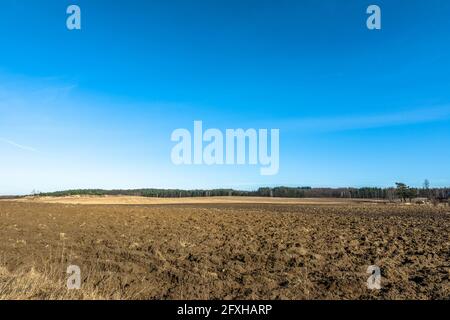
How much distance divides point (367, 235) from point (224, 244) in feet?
26.3

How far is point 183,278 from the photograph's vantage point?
10.8 m

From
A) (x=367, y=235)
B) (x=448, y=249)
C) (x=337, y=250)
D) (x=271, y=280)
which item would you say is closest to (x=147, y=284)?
(x=271, y=280)

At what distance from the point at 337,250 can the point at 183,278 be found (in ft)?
23.2

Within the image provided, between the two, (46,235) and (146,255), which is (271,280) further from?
(46,235)

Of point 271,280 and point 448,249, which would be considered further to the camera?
point 448,249
